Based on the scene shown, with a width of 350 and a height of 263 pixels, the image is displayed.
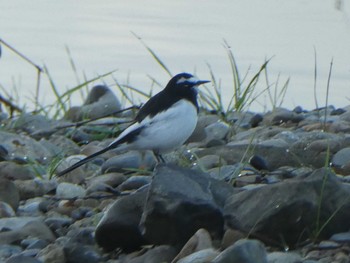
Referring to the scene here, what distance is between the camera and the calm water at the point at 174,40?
11.1 m

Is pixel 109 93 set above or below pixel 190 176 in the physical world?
below

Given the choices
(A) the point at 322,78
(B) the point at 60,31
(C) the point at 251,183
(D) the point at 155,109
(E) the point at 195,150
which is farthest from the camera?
(B) the point at 60,31

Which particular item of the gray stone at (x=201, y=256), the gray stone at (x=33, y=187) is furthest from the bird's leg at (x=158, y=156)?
the gray stone at (x=201, y=256)

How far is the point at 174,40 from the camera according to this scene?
12023mm

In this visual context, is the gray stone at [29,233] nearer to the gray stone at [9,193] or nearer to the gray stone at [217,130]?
the gray stone at [9,193]

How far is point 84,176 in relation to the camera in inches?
275

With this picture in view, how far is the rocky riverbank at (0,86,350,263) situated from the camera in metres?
5.07

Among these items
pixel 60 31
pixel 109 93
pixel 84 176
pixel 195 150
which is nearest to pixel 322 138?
pixel 195 150

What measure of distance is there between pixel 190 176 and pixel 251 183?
3.14 ft

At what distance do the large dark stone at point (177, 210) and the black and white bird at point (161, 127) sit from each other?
130 cm

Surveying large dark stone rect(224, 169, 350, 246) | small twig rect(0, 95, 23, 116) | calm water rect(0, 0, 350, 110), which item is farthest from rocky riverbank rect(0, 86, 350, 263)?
calm water rect(0, 0, 350, 110)

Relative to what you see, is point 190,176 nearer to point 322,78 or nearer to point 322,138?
point 322,138

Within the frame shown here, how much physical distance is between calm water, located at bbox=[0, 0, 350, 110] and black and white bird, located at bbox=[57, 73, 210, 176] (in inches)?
128

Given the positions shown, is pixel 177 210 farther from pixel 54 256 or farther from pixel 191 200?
pixel 54 256
